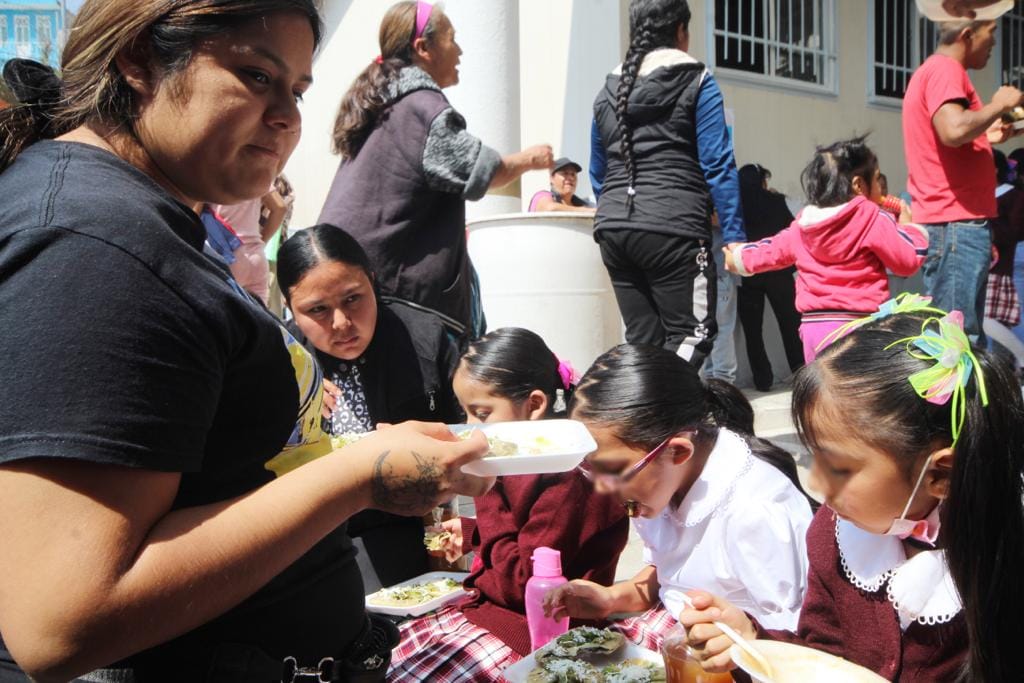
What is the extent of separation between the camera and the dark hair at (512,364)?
2.69m

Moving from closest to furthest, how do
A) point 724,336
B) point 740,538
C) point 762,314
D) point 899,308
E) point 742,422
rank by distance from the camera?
point 899,308
point 740,538
point 742,422
point 724,336
point 762,314

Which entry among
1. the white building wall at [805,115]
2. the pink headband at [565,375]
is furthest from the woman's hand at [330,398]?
the white building wall at [805,115]

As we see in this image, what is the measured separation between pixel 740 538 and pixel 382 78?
6.86 feet

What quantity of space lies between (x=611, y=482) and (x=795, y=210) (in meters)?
5.77

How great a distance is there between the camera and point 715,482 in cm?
210

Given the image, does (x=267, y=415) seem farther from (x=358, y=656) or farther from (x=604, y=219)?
(x=604, y=219)

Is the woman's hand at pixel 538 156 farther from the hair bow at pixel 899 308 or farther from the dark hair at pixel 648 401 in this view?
the hair bow at pixel 899 308

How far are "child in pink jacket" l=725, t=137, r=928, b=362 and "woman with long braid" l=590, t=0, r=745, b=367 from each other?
1.02 ft

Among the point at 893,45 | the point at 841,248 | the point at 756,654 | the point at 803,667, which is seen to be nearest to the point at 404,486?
the point at 756,654

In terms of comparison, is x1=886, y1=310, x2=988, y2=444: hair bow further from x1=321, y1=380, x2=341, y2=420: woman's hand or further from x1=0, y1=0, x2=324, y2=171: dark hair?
x1=321, y1=380, x2=341, y2=420: woman's hand

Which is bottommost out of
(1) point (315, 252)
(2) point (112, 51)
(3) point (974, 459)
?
(3) point (974, 459)

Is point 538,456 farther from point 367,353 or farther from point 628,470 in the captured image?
point 367,353

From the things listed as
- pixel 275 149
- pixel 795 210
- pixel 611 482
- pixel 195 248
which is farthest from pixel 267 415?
pixel 795 210

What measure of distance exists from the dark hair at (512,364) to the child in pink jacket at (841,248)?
5.02ft
